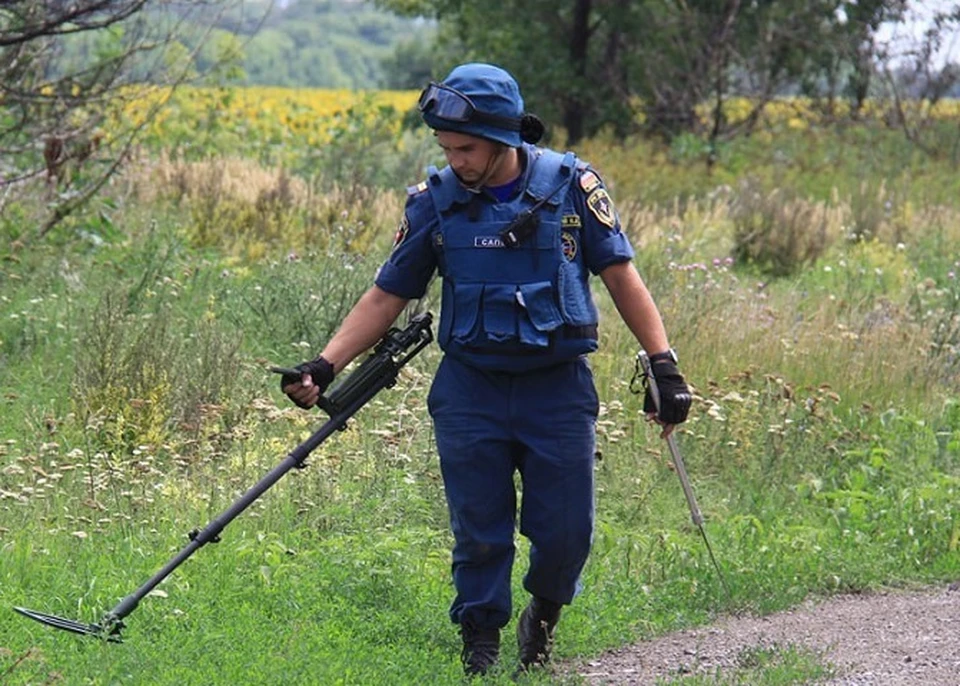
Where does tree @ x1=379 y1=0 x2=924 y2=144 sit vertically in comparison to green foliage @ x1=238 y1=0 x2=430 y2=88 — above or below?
above

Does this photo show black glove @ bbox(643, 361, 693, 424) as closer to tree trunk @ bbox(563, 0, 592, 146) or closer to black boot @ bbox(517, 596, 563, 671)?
black boot @ bbox(517, 596, 563, 671)

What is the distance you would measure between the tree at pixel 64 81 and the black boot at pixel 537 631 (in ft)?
15.6

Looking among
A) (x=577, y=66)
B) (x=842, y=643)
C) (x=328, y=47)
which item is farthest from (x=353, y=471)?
(x=328, y=47)

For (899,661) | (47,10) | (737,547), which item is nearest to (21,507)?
(737,547)

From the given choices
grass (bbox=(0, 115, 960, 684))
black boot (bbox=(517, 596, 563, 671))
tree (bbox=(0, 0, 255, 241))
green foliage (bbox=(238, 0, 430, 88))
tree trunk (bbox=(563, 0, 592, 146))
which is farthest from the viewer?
green foliage (bbox=(238, 0, 430, 88))

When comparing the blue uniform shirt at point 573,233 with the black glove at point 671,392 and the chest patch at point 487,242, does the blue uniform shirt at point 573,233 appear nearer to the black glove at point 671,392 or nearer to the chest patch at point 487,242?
the chest patch at point 487,242

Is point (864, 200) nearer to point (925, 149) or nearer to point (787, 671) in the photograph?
point (925, 149)

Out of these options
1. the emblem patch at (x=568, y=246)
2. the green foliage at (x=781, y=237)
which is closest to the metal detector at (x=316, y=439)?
the emblem patch at (x=568, y=246)

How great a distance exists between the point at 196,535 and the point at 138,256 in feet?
21.1

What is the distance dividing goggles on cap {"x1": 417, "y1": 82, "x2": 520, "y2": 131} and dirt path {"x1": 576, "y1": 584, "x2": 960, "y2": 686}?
1869mm

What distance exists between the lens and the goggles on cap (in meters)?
5.04

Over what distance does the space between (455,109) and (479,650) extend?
67.7 inches

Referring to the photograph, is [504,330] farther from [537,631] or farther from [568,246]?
[537,631]

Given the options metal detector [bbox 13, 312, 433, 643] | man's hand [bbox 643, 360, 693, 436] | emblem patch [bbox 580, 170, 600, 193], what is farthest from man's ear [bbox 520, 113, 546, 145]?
man's hand [bbox 643, 360, 693, 436]
